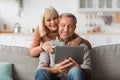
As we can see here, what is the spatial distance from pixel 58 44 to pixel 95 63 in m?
0.40

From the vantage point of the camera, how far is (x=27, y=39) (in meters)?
5.05

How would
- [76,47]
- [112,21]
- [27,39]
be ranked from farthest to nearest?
[112,21]
[27,39]
[76,47]

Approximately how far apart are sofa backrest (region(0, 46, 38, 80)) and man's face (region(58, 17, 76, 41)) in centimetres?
38

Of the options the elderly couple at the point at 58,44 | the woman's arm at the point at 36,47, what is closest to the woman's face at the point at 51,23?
the elderly couple at the point at 58,44

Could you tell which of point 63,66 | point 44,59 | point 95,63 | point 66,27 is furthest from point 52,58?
point 95,63

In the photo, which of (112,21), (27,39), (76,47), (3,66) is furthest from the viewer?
(112,21)

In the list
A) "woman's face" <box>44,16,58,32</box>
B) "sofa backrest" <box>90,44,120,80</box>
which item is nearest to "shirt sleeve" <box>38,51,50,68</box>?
"woman's face" <box>44,16,58,32</box>

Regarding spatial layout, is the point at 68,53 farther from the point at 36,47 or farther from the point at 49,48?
the point at 36,47

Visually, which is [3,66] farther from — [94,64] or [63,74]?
[94,64]

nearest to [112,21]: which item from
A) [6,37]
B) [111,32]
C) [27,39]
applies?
[111,32]

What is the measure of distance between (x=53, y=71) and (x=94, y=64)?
1.55 feet

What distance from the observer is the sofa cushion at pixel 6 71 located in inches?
98.7

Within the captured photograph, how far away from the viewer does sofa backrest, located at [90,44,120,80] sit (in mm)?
2588

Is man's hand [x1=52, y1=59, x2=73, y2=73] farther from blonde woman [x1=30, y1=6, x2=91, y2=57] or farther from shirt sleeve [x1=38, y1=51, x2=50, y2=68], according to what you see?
blonde woman [x1=30, y1=6, x2=91, y2=57]
